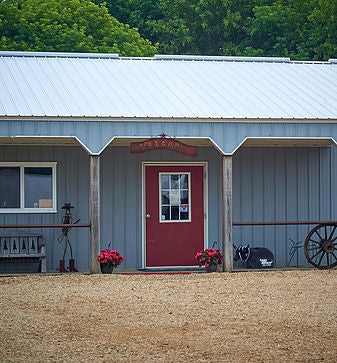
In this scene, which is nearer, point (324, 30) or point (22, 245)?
point (22, 245)

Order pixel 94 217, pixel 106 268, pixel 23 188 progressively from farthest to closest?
pixel 23 188 → pixel 106 268 → pixel 94 217

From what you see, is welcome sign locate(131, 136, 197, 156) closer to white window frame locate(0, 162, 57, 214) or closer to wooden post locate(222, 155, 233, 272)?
wooden post locate(222, 155, 233, 272)

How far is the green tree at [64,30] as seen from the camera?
28.4 m

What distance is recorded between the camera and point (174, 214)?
595 inches

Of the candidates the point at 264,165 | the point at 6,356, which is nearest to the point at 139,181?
the point at 264,165

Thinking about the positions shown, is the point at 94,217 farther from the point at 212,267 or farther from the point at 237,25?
the point at 237,25

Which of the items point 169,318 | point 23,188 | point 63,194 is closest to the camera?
point 169,318

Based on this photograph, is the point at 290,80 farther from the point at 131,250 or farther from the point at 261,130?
the point at 131,250

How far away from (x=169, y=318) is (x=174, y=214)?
20.0 feet

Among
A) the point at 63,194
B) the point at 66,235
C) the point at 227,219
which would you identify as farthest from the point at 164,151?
the point at 66,235

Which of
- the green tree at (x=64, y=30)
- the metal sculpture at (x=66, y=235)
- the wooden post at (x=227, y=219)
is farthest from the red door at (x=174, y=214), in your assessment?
the green tree at (x=64, y=30)

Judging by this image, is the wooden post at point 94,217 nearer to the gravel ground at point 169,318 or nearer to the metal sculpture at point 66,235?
the gravel ground at point 169,318

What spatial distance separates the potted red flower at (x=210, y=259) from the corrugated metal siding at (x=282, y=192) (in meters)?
1.56

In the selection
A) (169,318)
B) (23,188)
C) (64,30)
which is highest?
(64,30)
